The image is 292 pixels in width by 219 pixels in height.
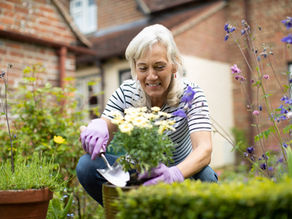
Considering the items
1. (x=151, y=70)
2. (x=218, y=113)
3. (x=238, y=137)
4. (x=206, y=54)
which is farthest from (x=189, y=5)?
(x=151, y=70)

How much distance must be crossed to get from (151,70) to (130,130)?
559 millimetres

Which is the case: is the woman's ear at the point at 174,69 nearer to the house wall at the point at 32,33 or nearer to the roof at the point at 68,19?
the house wall at the point at 32,33

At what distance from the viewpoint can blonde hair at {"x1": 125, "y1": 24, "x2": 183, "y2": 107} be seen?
192cm

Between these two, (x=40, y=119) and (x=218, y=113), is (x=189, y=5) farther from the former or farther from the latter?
(x=40, y=119)

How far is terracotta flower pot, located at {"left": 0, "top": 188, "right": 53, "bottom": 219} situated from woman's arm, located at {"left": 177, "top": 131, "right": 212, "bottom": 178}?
2.52ft

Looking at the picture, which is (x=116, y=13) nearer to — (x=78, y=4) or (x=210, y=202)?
(x=78, y=4)

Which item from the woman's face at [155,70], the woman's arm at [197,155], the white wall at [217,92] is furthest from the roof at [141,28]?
the woman's arm at [197,155]

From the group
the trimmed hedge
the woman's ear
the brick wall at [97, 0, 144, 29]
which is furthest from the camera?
the brick wall at [97, 0, 144, 29]

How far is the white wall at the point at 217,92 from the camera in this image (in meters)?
7.70

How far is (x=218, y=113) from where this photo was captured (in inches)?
312

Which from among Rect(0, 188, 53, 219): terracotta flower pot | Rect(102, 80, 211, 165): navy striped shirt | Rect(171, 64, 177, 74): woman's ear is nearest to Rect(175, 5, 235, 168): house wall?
Rect(102, 80, 211, 165): navy striped shirt

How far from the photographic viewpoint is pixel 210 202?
1.05 metres

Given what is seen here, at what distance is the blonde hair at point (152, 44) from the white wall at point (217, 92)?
5404 millimetres

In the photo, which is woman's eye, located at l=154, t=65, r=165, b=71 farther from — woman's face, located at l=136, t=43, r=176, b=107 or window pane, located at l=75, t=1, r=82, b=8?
window pane, located at l=75, t=1, r=82, b=8
